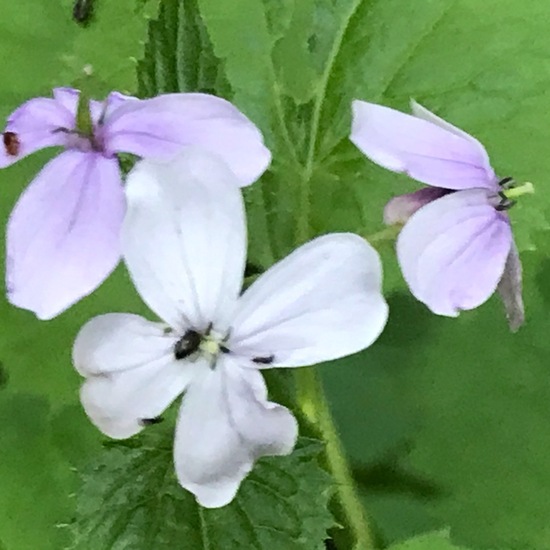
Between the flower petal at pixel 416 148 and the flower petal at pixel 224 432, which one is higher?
the flower petal at pixel 416 148

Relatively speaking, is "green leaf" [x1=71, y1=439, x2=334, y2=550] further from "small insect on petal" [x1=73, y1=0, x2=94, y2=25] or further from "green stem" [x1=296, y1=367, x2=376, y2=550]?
"small insect on petal" [x1=73, y1=0, x2=94, y2=25]

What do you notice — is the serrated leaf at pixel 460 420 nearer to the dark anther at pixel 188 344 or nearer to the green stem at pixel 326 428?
the green stem at pixel 326 428

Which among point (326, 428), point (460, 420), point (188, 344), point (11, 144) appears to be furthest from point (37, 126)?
point (460, 420)

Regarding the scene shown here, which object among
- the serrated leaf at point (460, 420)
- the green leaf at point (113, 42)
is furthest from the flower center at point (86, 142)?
the serrated leaf at point (460, 420)

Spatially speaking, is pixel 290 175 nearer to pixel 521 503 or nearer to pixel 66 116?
pixel 66 116

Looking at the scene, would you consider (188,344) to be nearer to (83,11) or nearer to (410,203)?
(410,203)

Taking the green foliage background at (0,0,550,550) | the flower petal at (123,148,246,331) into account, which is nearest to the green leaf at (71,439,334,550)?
the green foliage background at (0,0,550,550)
